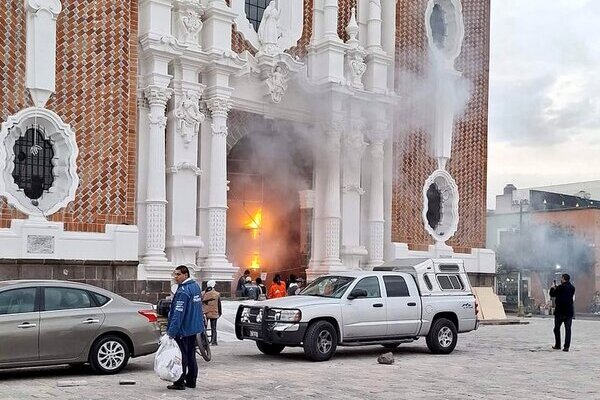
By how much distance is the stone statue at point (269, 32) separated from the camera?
23.6m

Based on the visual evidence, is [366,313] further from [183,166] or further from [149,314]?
[183,166]

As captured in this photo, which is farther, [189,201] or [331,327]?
[189,201]

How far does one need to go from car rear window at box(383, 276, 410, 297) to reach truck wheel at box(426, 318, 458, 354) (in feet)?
3.10

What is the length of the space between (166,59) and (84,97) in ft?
8.11

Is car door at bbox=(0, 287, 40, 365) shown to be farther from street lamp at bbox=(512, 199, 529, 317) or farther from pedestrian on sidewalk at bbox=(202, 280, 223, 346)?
street lamp at bbox=(512, 199, 529, 317)

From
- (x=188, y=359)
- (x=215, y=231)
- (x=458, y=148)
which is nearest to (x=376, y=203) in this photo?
(x=458, y=148)

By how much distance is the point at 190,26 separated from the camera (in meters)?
21.6

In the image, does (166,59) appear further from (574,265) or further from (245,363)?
(574,265)

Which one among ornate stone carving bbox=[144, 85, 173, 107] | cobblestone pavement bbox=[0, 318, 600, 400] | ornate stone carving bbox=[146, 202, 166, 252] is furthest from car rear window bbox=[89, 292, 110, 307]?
ornate stone carving bbox=[144, 85, 173, 107]

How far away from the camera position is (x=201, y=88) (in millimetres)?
21844

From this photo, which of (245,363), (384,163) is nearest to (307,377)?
(245,363)

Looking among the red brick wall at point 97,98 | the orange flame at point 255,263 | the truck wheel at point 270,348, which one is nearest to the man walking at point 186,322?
the truck wheel at point 270,348

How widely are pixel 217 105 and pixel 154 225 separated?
3778 millimetres

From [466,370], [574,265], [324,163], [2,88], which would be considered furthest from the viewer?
[574,265]
